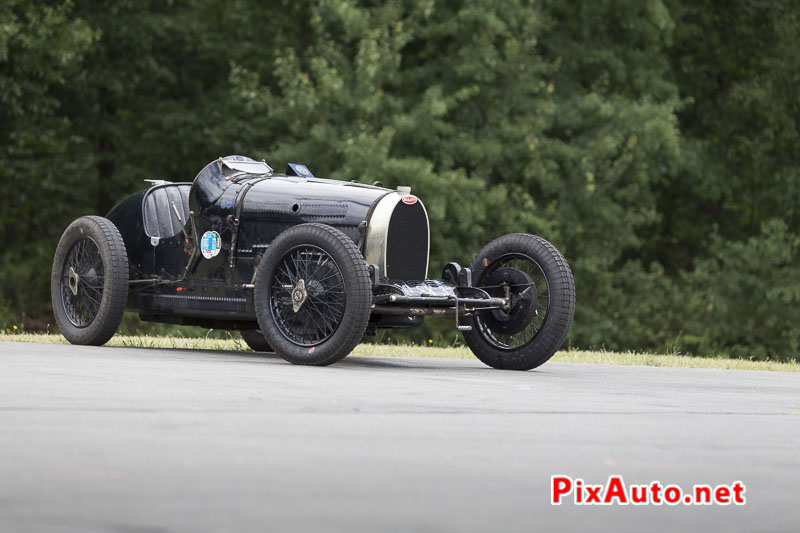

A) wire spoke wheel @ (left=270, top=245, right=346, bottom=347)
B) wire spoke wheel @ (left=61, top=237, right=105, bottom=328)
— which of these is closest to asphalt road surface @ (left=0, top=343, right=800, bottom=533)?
wire spoke wheel @ (left=270, top=245, right=346, bottom=347)

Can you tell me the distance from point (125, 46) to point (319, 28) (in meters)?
4.90

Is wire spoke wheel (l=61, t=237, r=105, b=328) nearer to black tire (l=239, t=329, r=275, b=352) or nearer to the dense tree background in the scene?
black tire (l=239, t=329, r=275, b=352)

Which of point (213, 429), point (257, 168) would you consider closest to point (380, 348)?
point (257, 168)

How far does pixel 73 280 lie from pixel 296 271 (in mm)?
2882

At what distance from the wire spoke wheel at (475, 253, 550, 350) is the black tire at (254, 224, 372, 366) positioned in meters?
1.62

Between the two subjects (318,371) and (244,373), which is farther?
(318,371)

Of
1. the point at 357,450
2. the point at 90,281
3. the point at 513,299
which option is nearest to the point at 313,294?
the point at 513,299

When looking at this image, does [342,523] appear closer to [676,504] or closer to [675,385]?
[676,504]

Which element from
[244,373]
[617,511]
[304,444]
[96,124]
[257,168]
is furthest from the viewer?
[96,124]

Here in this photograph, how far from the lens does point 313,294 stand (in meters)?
11.1

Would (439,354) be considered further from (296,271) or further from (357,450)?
(357,450)

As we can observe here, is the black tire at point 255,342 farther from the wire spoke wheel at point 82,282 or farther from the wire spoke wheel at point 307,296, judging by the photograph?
the wire spoke wheel at point 307,296

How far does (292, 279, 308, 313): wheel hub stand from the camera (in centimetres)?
1110

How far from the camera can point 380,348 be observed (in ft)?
50.0
